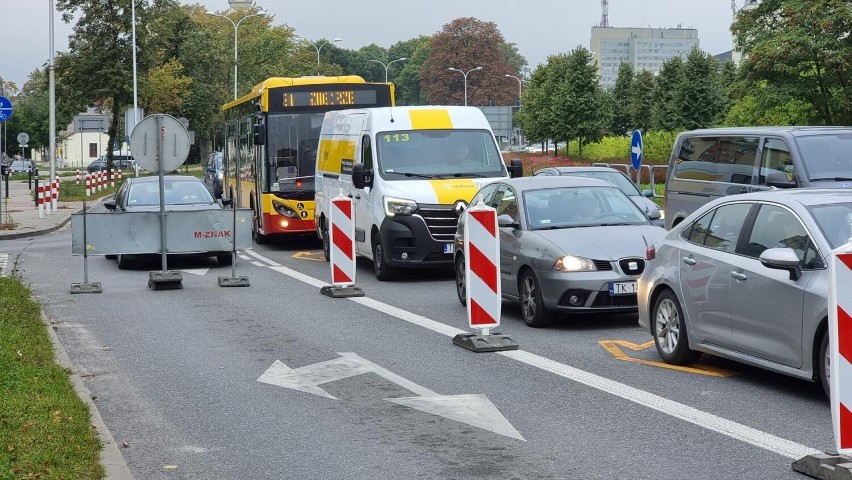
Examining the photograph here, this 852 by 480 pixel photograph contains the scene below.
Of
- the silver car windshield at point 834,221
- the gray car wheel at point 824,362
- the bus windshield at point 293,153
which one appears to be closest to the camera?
the gray car wheel at point 824,362

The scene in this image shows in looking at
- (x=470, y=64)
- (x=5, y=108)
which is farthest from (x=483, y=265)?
(x=470, y=64)

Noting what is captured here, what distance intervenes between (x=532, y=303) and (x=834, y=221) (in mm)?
4451

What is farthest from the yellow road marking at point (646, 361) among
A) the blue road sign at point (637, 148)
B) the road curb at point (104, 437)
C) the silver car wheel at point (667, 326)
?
the blue road sign at point (637, 148)

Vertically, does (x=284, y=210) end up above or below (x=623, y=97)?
below

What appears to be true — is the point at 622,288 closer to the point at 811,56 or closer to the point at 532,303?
the point at 532,303

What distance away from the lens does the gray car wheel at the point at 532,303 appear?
41.0 ft

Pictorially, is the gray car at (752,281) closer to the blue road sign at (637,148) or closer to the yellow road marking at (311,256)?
the yellow road marking at (311,256)

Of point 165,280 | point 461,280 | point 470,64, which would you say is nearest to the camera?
point 461,280

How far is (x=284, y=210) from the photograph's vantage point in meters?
24.0

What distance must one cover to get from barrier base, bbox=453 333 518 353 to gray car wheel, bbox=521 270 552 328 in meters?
1.11

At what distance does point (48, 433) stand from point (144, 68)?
182 ft

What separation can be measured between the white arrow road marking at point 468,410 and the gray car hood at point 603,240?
3.72 meters

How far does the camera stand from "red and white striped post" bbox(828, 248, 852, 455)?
639cm

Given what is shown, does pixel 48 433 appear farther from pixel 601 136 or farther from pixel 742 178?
pixel 601 136
